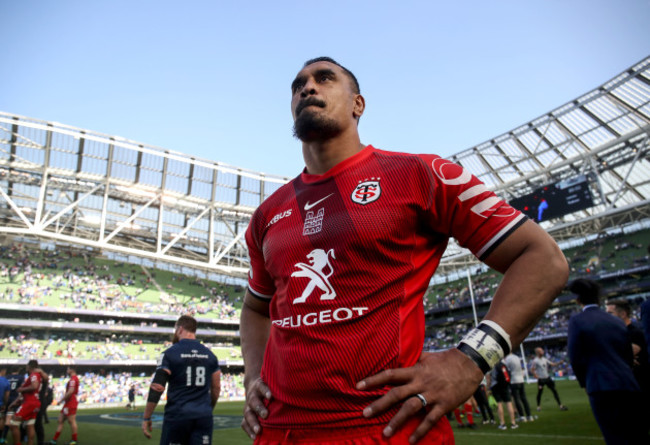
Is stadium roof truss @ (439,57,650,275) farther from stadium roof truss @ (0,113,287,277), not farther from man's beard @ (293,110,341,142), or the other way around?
man's beard @ (293,110,341,142)

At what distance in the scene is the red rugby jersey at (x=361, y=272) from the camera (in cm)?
134

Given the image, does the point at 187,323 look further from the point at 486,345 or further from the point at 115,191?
the point at 115,191

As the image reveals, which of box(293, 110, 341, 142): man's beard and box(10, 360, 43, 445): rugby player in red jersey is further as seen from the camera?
box(10, 360, 43, 445): rugby player in red jersey

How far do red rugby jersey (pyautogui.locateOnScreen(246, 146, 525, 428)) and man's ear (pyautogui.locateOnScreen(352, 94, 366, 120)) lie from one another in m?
0.46

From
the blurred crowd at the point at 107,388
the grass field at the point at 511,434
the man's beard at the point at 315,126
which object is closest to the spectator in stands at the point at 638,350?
the grass field at the point at 511,434

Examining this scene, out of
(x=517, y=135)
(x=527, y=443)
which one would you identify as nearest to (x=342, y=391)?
(x=527, y=443)

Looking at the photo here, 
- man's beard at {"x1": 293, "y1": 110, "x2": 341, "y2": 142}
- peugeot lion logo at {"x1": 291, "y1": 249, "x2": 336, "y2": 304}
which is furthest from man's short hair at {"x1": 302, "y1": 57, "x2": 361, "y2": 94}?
peugeot lion logo at {"x1": 291, "y1": 249, "x2": 336, "y2": 304}

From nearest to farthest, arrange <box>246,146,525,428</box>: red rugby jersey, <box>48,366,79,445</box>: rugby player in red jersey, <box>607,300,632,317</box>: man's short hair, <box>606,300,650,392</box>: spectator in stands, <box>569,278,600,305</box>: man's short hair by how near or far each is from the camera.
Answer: <box>246,146,525,428</box>: red rugby jersey → <box>569,278,600,305</box>: man's short hair → <box>606,300,650,392</box>: spectator in stands → <box>607,300,632,317</box>: man's short hair → <box>48,366,79,445</box>: rugby player in red jersey

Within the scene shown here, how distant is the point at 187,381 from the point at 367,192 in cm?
449

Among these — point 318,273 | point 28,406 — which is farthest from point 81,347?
point 318,273

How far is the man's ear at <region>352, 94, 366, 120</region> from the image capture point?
210 centimetres

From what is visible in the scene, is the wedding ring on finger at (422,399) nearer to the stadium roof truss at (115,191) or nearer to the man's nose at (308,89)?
the man's nose at (308,89)

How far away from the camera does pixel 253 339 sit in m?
2.06

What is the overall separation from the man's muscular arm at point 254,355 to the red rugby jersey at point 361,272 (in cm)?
6
